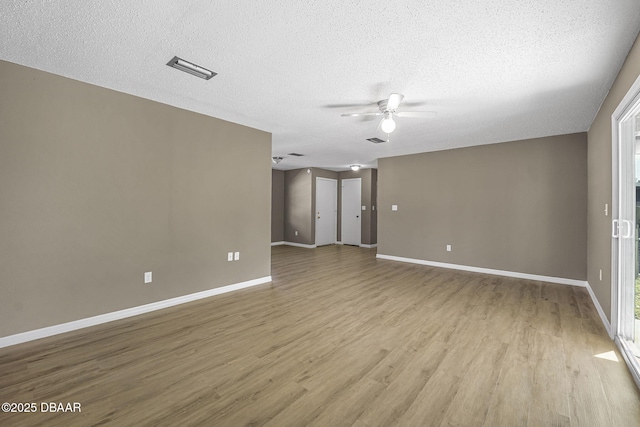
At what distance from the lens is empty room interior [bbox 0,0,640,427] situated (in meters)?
1.80

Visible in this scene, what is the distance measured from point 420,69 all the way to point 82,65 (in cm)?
298

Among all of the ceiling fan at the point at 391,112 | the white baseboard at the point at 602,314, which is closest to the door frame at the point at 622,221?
A: the white baseboard at the point at 602,314

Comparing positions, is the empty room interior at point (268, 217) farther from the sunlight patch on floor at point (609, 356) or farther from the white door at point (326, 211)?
the white door at point (326, 211)

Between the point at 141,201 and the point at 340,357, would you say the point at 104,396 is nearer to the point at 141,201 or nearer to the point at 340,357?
the point at 340,357

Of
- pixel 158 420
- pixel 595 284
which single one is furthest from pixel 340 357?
pixel 595 284

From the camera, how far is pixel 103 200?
116 inches

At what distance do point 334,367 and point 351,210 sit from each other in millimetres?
6914

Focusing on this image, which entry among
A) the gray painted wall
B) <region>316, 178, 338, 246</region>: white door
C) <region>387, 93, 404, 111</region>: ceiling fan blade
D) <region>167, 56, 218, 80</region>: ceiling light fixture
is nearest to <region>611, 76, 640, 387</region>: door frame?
<region>387, 93, 404, 111</region>: ceiling fan blade

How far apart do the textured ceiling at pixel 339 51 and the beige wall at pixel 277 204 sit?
5.08 metres

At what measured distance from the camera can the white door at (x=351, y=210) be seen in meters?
8.77

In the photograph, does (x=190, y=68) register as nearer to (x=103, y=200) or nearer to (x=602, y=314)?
(x=103, y=200)

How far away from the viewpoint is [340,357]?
7.59 feet

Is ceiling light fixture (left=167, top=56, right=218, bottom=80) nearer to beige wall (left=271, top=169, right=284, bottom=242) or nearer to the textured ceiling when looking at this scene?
the textured ceiling

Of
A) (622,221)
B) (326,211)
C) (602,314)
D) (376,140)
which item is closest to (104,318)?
(376,140)
